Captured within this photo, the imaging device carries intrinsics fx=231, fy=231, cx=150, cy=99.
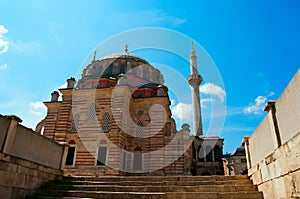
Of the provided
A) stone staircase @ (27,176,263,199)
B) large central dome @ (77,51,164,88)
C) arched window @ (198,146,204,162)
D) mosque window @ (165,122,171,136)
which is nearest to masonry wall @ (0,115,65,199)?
stone staircase @ (27,176,263,199)

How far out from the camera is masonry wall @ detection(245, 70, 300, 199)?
175 inches

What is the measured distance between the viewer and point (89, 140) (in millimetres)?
19953

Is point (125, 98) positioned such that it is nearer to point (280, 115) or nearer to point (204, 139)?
point (280, 115)

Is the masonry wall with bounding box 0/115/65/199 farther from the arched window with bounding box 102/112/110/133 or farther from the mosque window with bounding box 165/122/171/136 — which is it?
the mosque window with bounding box 165/122/171/136

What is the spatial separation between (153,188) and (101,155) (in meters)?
12.8

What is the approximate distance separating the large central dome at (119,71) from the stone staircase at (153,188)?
55.8 ft

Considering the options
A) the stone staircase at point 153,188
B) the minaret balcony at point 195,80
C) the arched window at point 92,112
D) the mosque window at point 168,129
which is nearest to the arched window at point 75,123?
the arched window at point 92,112

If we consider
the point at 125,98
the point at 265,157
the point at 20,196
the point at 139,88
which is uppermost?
the point at 139,88

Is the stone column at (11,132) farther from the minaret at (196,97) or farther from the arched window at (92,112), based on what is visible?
the minaret at (196,97)

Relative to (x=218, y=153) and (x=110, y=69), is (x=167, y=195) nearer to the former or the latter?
(x=110, y=69)

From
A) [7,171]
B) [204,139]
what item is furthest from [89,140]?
[204,139]

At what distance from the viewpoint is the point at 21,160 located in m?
6.90

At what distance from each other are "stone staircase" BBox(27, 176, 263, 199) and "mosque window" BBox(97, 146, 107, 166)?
1062cm

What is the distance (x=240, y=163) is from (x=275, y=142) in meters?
25.1
